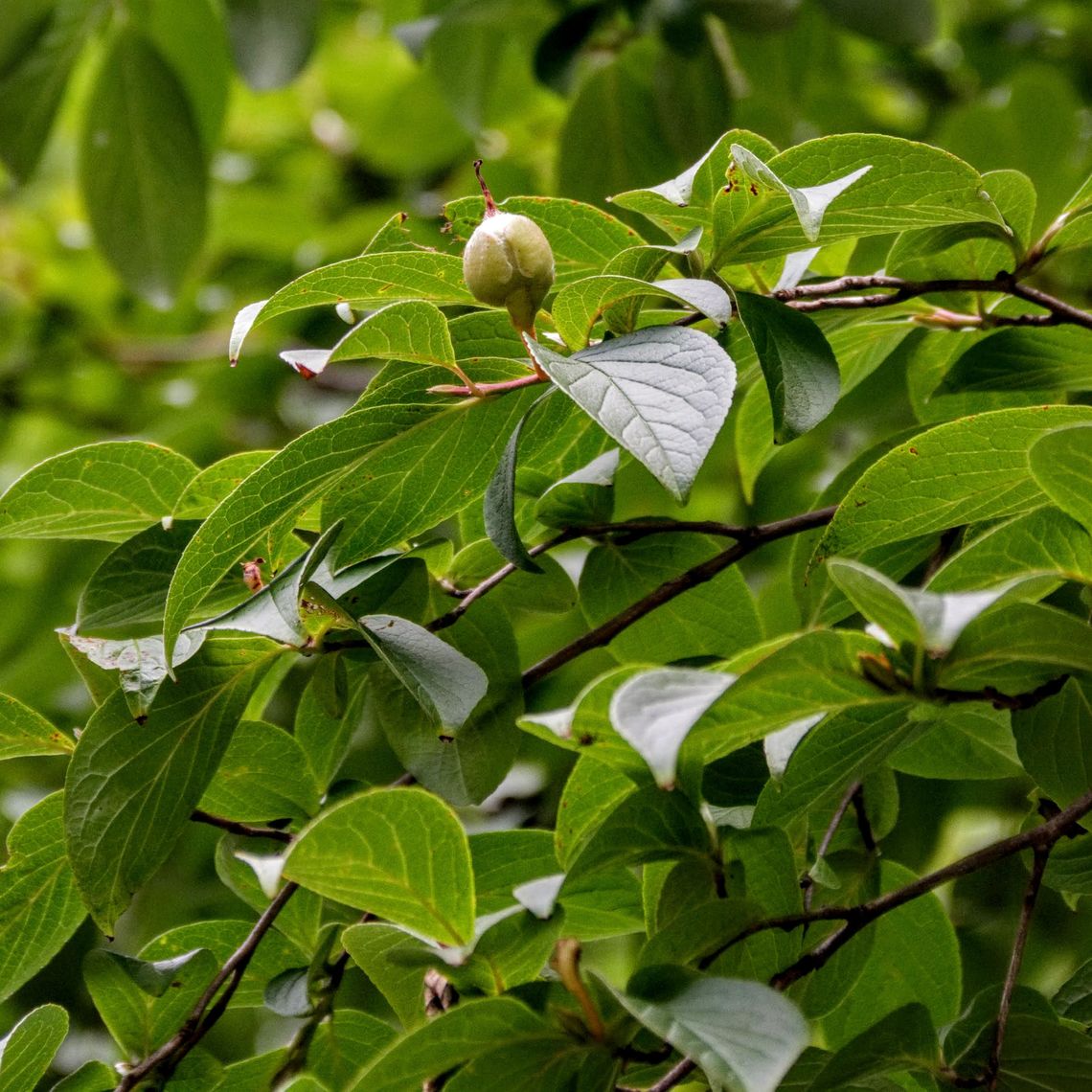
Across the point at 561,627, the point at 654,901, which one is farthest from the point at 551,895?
the point at 561,627

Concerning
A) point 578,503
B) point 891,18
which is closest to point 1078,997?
point 578,503

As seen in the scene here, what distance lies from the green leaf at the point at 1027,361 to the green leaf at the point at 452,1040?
1.18 ft

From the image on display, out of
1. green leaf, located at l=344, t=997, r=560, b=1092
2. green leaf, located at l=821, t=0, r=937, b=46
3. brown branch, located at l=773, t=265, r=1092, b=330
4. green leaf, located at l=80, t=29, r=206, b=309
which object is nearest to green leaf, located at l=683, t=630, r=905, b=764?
green leaf, located at l=344, t=997, r=560, b=1092

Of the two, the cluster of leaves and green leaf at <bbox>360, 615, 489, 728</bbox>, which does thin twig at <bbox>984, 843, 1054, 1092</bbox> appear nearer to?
the cluster of leaves

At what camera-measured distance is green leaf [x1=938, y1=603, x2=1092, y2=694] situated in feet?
1.27

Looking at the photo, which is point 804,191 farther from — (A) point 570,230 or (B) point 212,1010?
(B) point 212,1010

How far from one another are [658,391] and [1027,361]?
0.84 feet

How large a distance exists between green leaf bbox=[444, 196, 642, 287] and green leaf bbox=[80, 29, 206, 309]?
0.78 metres

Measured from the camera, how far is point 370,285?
49 centimetres

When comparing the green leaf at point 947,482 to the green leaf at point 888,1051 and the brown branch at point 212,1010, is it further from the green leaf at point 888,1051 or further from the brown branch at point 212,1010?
the brown branch at point 212,1010

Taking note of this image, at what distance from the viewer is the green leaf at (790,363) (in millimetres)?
487

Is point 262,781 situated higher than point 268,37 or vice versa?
point 268,37

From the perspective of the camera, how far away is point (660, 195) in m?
0.49

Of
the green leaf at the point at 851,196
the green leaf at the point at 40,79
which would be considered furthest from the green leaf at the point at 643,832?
the green leaf at the point at 40,79
